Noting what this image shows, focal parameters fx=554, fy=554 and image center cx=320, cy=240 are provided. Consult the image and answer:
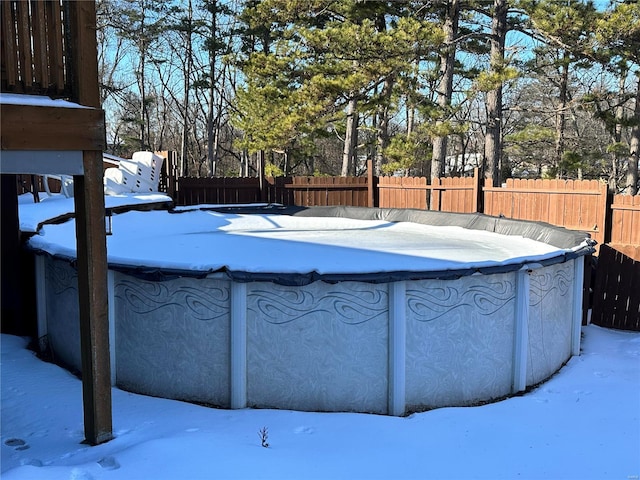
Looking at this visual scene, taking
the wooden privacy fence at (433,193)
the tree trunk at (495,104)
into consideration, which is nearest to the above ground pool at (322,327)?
the wooden privacy fence at (433,193)

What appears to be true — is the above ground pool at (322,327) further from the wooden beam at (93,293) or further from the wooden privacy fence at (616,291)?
the wooden privacy fence at (616,291)

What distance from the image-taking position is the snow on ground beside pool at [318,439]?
3176 millimetres

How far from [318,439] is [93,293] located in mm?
1796

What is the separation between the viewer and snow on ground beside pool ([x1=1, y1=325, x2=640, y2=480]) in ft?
10.4

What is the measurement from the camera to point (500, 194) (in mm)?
10828

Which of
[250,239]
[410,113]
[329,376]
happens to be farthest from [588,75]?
[329,376]

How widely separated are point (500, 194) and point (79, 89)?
898 cm

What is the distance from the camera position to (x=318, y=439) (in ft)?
12.6

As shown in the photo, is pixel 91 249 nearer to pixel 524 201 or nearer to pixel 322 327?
pixel 322 327

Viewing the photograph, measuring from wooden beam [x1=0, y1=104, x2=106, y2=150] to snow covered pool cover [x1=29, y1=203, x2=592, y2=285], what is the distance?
4.41ft

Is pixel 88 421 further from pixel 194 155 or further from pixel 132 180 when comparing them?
pixel 194 155

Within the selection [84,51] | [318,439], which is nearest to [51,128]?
[84,51]

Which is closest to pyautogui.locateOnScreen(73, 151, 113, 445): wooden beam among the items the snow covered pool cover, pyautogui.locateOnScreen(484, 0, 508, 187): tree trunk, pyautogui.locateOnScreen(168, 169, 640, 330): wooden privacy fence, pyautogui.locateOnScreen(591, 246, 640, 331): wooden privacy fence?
the snow covered pool cover

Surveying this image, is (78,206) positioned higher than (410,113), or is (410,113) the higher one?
(410,113)
